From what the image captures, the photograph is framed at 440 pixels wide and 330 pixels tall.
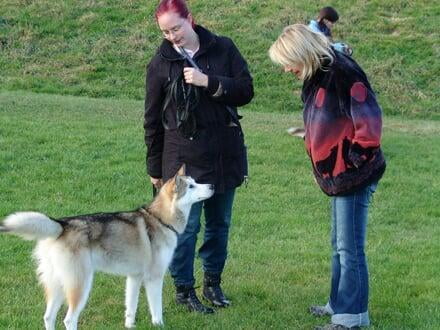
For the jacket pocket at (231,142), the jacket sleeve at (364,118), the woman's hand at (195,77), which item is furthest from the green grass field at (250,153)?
the woman's hand at (195,77)

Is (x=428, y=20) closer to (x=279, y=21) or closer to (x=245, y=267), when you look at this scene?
(x=279, y=21)

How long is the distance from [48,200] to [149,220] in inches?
146

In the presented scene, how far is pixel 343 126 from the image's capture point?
4.80 metres

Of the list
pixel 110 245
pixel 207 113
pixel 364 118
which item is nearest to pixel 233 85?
pixel 207 113

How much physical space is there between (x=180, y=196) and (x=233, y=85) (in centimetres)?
87

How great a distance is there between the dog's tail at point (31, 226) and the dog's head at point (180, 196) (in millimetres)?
916

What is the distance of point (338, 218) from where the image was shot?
16.6 ft

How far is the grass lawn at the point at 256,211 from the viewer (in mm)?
5641

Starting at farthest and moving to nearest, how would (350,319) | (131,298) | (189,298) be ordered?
(189,298) → (131,298) → (350,319)

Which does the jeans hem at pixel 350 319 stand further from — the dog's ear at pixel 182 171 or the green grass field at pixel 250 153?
the dog's ear at pixel 182 171

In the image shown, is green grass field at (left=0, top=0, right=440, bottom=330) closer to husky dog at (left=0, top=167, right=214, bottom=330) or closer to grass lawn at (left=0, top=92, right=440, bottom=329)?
grass lawn at (left=0, top=92, right=440, bottom=329)

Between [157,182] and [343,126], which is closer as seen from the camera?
[343,126]

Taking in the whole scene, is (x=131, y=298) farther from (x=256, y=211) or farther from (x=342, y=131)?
(x=256, y=211)

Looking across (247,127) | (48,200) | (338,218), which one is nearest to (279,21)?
(247,127)
